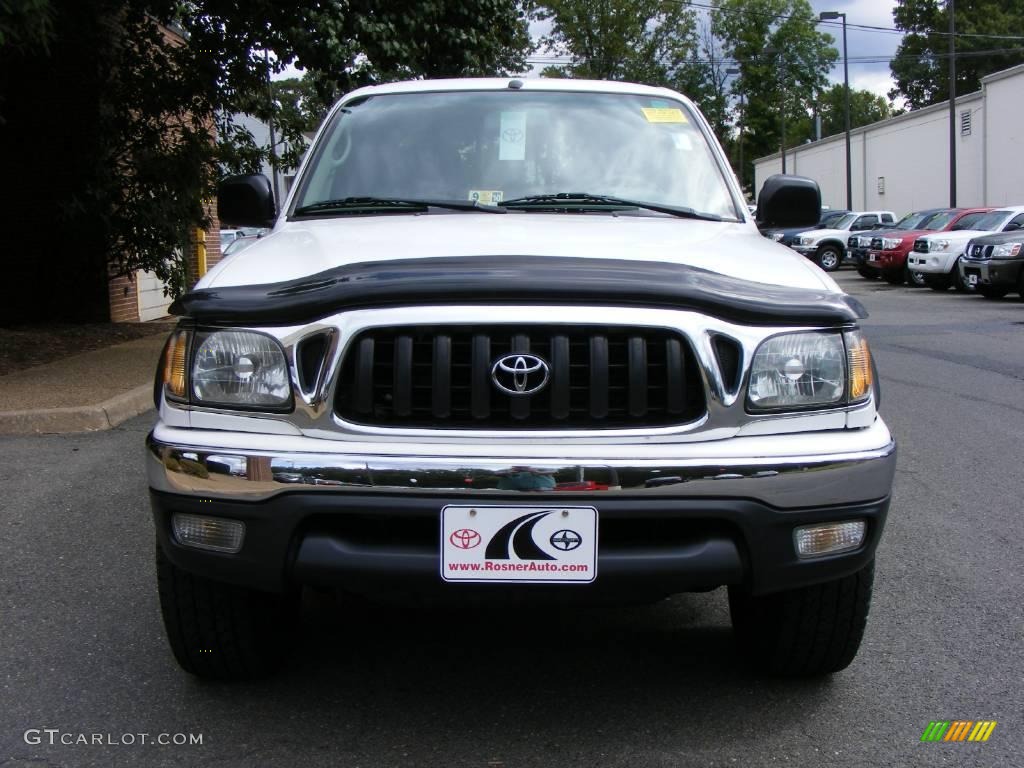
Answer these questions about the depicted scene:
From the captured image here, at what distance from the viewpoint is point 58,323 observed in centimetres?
1341

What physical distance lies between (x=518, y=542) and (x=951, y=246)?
2051 cm

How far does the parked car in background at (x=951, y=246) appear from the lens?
67.2 ft

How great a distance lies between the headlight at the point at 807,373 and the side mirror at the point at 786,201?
1630mm

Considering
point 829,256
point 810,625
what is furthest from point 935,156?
point 810,625

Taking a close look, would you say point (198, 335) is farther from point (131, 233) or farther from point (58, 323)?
point (58, 323)

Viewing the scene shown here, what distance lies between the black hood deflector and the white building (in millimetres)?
33638

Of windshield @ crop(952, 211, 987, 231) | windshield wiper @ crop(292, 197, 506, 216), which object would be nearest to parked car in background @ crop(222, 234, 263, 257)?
windshield wiper @ crop(292, 197, 506, 216)

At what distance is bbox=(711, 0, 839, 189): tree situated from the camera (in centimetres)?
7131

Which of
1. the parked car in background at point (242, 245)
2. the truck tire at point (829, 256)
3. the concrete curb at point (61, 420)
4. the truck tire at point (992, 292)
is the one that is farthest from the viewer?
the truck tire at point (829, 256)

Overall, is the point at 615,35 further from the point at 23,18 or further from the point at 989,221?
the point at 23,18

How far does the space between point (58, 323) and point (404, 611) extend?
1108 centimetres

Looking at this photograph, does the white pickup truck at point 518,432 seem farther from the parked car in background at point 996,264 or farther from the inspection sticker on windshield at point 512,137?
the parked car in background at point 996,264

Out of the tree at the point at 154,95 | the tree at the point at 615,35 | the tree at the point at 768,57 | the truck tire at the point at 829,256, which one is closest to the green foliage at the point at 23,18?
the tree at the point at 154,95

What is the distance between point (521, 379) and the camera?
8.30 feet
